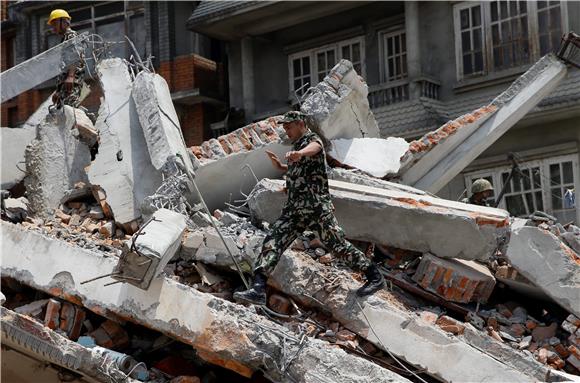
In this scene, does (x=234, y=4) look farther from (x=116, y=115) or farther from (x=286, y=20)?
(x=116, y=115)

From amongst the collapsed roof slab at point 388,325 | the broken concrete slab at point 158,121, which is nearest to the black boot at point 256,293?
the collapsed roof slab at point 388,325

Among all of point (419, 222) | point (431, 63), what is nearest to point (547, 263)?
point (419, 222)

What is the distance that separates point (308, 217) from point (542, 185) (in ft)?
30.6

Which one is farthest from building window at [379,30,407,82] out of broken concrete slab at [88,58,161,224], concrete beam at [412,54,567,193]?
broken concrete slab at [88,58,161,224]

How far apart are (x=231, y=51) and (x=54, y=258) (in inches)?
512

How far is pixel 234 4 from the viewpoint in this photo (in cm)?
1853

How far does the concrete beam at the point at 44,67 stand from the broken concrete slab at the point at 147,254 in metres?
3.68

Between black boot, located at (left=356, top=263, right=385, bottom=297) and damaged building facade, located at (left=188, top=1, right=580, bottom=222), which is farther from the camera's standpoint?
damaged building facade, located at (left=188, top=1, right=580, bottom=222)

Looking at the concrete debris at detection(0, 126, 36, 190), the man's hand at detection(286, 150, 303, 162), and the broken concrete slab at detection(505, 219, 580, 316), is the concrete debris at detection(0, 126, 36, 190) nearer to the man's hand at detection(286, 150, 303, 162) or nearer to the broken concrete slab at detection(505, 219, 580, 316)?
the man's hand at detection(286, 150, 303, 162)

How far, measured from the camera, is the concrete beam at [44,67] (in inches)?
399

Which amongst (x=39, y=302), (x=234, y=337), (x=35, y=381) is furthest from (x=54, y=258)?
(x=234, y=337)

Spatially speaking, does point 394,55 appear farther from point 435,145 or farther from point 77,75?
point 77,75

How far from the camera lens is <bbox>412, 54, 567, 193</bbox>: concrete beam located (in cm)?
995

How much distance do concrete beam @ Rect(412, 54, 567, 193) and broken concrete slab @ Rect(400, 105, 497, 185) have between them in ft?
0.19
